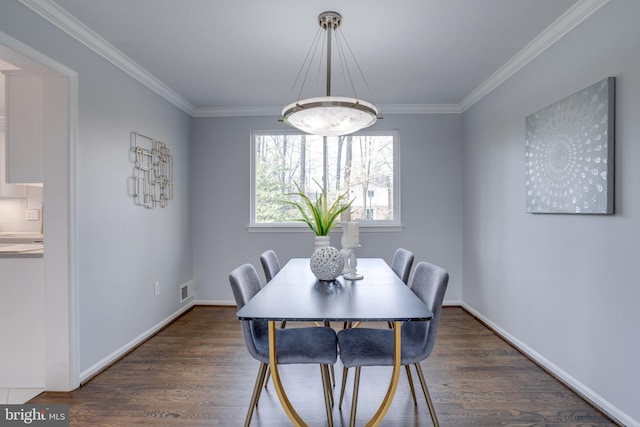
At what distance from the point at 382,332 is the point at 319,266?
1.72 feet

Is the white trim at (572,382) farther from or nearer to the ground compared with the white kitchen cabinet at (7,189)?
nearer to the ground

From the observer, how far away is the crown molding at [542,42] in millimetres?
2125

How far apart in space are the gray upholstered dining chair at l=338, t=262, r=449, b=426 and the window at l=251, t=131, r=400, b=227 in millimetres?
2220

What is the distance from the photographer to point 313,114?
2082mm

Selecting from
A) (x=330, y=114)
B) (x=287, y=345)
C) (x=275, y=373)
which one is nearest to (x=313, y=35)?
(x=330, y=114)

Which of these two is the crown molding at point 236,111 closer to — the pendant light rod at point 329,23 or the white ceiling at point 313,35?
the white ceiling at point 313,35

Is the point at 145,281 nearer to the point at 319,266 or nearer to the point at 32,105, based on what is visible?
the point at 32,105

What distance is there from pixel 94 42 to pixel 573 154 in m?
3.26

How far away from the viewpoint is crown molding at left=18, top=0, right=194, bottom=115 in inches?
81.6

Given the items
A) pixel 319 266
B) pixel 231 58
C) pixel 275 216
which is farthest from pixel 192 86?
pixel 319 266

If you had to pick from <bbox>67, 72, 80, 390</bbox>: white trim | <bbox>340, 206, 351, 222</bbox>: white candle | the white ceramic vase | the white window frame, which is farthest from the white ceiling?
the white ceramic vase

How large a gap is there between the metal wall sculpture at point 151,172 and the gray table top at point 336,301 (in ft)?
5.46

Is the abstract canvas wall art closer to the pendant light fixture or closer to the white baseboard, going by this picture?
the pendant light fixture

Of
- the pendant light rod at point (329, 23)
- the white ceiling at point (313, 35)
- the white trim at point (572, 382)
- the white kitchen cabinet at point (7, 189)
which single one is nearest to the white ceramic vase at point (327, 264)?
the pendant light rod at point (329, 23)
